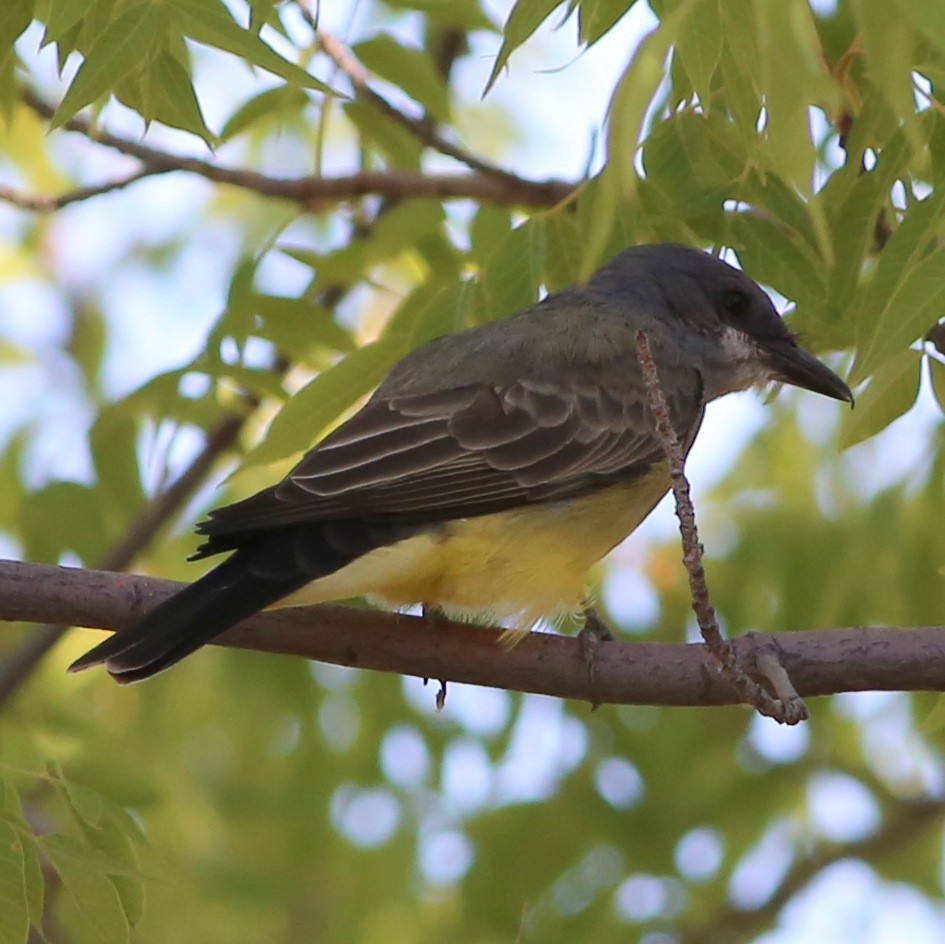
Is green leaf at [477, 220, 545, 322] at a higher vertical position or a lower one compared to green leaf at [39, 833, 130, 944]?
higher

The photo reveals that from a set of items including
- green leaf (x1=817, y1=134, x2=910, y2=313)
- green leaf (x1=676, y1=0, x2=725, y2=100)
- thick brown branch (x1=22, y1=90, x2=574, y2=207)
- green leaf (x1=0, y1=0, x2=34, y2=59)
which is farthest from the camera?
thick brown branch (x1=22, y1=90, x2=574, y2=207)

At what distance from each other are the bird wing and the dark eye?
553 mm

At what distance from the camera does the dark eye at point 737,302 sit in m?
5.07

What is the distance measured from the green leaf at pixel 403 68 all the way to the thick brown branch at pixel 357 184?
0.39 metres

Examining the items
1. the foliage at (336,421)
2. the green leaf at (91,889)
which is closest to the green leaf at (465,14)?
the foliage at (336,421)

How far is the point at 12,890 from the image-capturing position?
2.92m

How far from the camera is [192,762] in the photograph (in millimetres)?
7254

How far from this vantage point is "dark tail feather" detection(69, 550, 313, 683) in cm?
334

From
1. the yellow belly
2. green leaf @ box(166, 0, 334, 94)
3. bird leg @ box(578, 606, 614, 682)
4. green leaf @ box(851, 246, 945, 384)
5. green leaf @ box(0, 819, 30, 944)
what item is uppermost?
green leaf @ box(166, 0, 334, 94)

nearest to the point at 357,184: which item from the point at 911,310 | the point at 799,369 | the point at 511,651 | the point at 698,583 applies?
the point at 799,369

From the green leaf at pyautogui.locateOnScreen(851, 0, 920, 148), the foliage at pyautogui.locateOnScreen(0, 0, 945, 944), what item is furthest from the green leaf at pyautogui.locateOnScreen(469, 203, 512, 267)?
the green leaf at pyautogui.locateOnScreen(851, 0, 920, 148)

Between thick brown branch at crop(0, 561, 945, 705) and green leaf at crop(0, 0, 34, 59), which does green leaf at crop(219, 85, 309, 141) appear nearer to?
green leaf at crop(0, 0, 34, 59)

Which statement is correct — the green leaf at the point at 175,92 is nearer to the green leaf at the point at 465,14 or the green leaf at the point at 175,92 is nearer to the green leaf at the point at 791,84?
the green leaf at the point at 465,14

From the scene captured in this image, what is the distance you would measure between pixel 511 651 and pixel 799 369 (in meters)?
1.55
